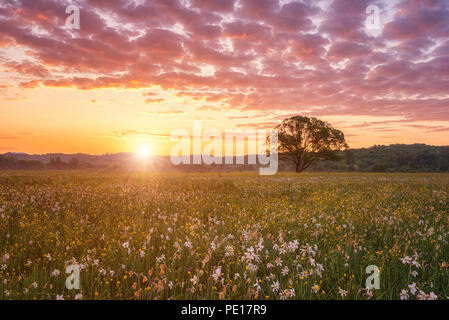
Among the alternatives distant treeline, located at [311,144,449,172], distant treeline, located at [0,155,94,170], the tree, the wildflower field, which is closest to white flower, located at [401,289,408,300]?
the wildflower field

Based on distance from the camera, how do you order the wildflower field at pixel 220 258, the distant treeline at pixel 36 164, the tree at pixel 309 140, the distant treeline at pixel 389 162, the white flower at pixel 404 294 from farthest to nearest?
the distant treeline at pixel 389 162 → the distant treeline at pixel 36 164 → the tree at pixel 309 140 → the wildflower field at pixel 220 258 → the white flower at pixel 404 294

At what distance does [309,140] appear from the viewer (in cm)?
5338

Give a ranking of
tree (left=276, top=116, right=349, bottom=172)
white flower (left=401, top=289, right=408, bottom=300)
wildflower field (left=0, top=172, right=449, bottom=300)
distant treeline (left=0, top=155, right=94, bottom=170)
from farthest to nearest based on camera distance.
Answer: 1. distant treeline (left=0, top=155, right=94, bottom=170)
2. tree (left=276, top=116, right=349, bottom=172)
3. wildflower field (left=0, top=172, right=449, bottom=300)
4. white flower (left=401, top=289, right=408, bottom=300)

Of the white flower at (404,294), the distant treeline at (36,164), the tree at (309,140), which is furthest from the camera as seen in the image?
the distant treeline at (36,164)

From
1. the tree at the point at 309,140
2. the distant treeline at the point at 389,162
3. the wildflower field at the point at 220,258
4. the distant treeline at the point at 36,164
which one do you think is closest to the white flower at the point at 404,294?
the wildflower field at the point at 220,258

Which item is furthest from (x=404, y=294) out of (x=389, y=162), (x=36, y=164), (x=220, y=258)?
(x=389, y=162)

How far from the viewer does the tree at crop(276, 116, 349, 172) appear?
52531 mm

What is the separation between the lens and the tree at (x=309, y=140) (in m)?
52.5

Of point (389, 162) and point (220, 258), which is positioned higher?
point (389, 162)

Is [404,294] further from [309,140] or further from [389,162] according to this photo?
[389,162]

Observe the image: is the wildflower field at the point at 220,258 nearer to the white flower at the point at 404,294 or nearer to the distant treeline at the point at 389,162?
the white flower at the point at 404,294

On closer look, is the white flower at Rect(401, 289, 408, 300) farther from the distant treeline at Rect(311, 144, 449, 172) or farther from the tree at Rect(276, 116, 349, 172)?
the distant treeline at Rect(311, 144, 449, 172)
